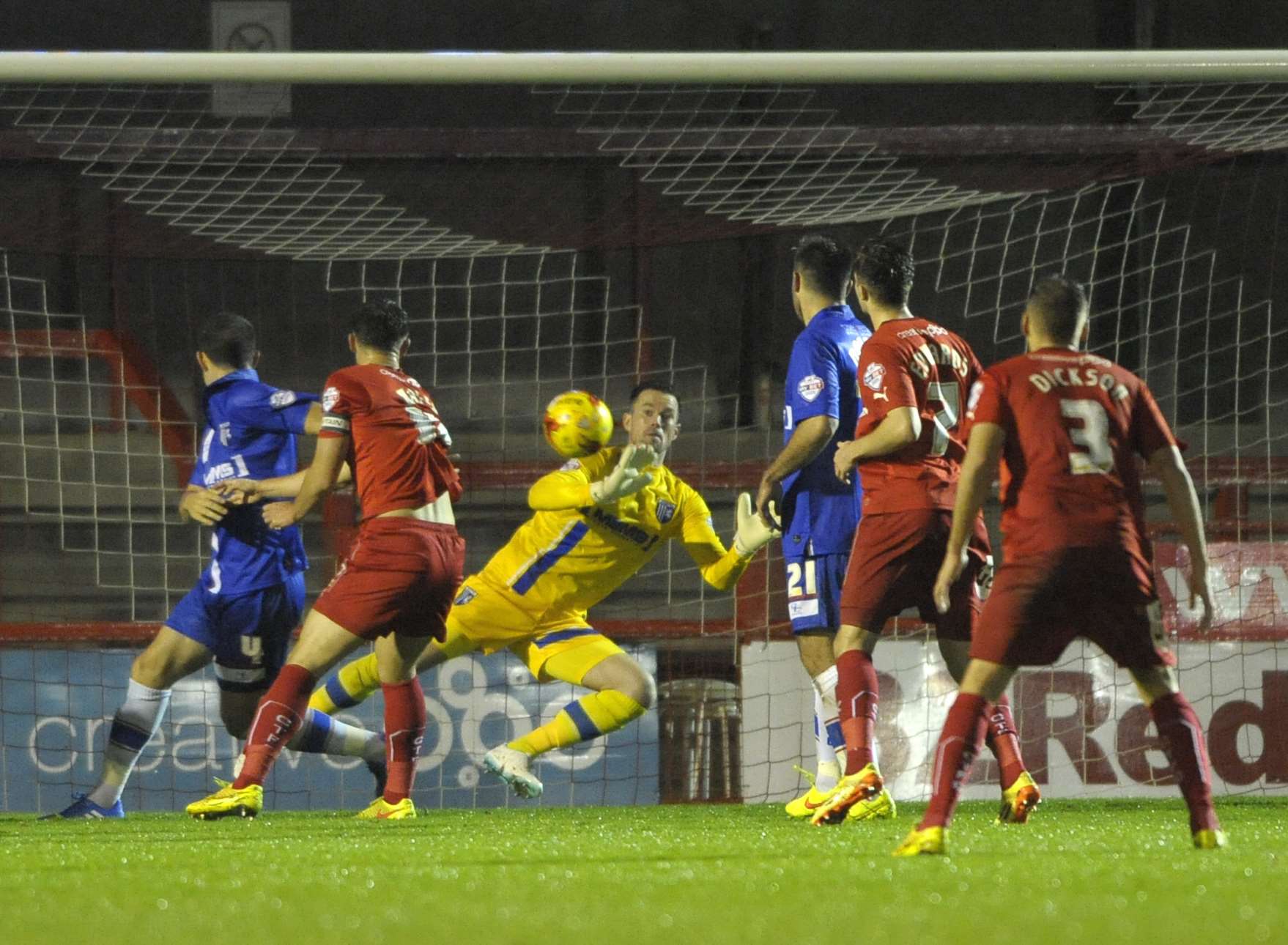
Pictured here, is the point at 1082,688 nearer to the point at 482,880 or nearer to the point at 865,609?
the point at 865,609

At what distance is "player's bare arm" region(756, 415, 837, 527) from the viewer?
548 cm

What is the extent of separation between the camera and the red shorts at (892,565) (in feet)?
16.4

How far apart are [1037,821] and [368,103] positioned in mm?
9322

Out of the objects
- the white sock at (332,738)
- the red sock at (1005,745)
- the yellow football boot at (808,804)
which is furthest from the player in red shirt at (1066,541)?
the white sock at (332,738)

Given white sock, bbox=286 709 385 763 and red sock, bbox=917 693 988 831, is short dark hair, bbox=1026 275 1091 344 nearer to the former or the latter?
red sock, bbox=917 693 988 831

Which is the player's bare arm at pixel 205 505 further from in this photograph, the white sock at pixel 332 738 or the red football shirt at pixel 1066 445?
the red football shirt at pixel 1066 445

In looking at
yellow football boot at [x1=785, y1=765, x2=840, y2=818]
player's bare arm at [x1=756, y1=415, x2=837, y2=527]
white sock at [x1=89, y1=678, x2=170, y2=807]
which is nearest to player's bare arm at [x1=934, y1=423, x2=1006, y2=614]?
player's bare arm at [x1=756, y1=415, x2=837, y2=527]

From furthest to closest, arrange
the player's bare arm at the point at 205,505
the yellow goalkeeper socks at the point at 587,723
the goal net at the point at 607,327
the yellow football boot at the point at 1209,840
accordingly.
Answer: the goal net at the point at 607,327 < the yellow goalkeeper socks at the point at 587,723 < the player's bare arm at the point at 205,505 < the yellow football boot at the point at 1209,840

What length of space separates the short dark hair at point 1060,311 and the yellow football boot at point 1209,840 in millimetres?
1207

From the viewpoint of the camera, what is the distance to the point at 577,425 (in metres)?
6.13

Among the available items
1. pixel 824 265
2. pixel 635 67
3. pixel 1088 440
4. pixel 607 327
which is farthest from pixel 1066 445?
pixel 607 327

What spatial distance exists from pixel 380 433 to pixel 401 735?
1.02 metres

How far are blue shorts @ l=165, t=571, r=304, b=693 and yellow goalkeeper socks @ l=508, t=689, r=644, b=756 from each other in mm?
959

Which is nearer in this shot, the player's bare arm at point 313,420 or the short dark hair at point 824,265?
the short dark hair at point 824,265
